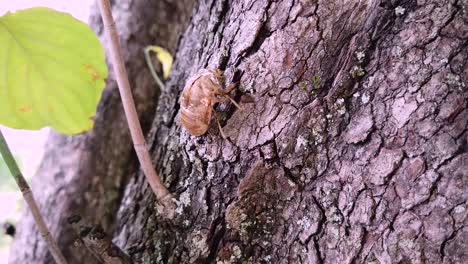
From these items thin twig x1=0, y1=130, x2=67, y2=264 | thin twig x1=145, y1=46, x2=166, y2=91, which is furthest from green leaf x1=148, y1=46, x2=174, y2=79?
thin twig x1=0, y1=130, x2=67, y2=264

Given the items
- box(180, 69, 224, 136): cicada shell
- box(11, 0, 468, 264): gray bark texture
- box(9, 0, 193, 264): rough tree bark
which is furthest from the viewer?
box(9, 0, 193, 264): rough tree bark

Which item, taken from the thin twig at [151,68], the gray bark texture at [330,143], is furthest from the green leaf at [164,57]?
the gray bark texture at [330,143]

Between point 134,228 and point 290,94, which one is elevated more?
point 290,94

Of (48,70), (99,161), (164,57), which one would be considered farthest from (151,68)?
(48,70)

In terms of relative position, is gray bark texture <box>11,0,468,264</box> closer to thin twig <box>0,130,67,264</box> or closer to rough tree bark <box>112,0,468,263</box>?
rough tree bark <box>112,0,468,263</box>

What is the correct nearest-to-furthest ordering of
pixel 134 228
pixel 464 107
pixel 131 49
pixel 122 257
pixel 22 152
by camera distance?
pixel 464 107 → pixel 122 257 → pixel 134 228 → pixel 131 49 → pixel 22 152

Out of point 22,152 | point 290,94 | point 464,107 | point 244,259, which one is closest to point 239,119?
point 290,94

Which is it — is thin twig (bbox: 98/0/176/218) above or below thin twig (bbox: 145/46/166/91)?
below

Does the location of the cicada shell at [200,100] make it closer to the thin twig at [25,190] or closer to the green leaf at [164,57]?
the thin twig at [25,190]

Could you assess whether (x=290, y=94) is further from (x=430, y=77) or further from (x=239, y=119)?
(x=430, y=77)
